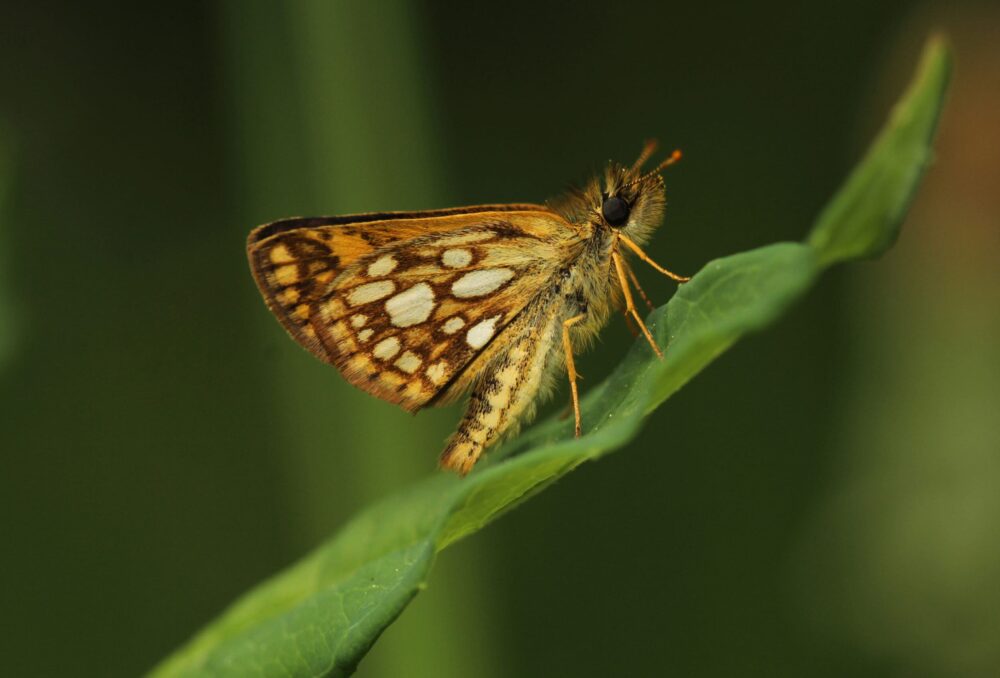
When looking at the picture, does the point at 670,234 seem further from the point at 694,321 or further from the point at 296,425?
the point at 694,321

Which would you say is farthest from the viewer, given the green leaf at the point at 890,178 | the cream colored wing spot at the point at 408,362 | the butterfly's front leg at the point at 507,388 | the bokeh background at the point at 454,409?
the bokeh background at the point at 454,409

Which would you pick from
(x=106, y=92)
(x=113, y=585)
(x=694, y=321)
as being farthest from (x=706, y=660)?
(x=106, y=92)

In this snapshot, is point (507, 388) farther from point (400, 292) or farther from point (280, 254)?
point (280, 254)

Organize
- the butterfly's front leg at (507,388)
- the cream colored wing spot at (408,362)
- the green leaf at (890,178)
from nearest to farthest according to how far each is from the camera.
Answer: the green leaf at (890,178) < the butterfly's front leg at (507,388) < the cream colored wing spot at (408,362)

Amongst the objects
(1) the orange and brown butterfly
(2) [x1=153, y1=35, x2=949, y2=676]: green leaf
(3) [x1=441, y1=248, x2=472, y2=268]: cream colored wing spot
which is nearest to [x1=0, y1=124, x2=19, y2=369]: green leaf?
(1) the orange and brown butterfly

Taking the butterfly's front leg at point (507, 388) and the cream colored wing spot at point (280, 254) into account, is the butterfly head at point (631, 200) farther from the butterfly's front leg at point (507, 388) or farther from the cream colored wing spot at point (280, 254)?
the cream colored wing spot at point (280, 254)

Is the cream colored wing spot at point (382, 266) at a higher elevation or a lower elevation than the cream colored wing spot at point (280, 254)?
lower

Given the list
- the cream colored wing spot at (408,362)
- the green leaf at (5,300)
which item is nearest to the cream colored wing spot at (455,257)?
the cream colored wing spot at (408,362)
